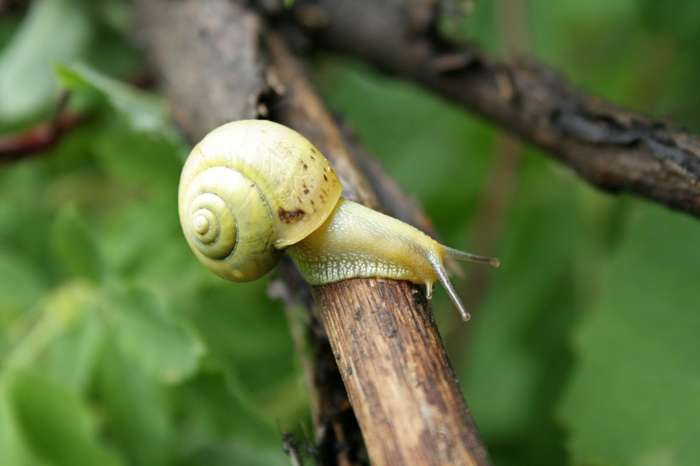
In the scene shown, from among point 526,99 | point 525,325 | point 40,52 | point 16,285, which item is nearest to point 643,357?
point 526,99

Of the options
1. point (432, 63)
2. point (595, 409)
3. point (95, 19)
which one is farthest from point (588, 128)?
point (95, 19)

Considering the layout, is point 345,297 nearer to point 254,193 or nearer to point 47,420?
point 254,193

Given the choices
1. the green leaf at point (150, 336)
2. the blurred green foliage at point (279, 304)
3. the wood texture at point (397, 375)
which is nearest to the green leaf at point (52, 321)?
the blurred green foliage at point (279, 304)

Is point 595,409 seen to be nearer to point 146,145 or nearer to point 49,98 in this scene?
point 146,145

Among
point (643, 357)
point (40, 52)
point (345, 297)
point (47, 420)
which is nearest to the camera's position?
point (345, 297)

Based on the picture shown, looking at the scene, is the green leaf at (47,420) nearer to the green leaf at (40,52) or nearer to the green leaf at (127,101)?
the green leaf at (127,101)

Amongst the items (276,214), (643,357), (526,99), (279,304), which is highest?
(526,99)
